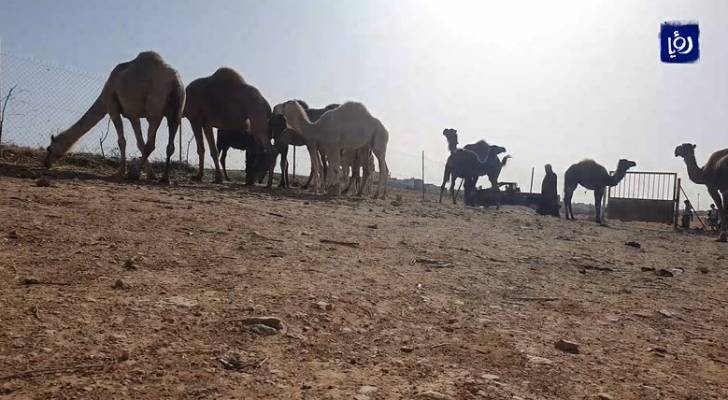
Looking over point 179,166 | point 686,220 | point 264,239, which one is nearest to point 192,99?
point 179,166

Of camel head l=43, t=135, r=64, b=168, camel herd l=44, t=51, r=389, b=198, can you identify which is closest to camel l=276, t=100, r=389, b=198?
camel herd l=44, t=51, r=389, b=198

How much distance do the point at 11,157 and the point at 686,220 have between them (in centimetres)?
2192

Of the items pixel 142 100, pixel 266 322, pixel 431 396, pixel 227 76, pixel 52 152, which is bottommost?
pixel 431 396

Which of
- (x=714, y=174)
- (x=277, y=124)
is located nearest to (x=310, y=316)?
(x=277, y=124)

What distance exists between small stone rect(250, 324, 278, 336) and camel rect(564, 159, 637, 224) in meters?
17.9

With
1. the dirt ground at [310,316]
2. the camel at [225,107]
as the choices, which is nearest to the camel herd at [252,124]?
the camel at [225,107]

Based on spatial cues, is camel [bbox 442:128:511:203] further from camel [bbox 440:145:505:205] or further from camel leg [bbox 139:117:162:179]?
camel leg [bbox 139:117:162:179]

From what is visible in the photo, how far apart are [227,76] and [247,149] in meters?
2.01

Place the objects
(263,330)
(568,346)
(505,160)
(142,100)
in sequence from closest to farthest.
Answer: (263,330)
(568,346)
(142,100)
(505,160)

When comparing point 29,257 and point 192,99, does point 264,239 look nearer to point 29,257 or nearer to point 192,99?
point 29,257

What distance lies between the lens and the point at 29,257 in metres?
3.42

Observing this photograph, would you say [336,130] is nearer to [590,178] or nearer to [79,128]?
[79,128]

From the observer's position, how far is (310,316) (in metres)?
3.03

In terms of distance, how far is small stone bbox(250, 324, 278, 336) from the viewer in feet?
8.77
